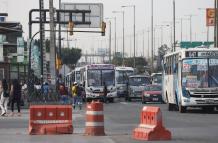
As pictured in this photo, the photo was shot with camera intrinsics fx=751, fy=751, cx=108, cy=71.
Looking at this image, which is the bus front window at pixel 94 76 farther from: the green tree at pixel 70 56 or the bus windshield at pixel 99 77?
the green tree at pixel 70 56

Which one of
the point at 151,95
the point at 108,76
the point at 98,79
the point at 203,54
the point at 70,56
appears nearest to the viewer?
the point at 203,54

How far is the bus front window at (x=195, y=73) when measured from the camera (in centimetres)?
3678

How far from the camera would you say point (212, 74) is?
121 feet

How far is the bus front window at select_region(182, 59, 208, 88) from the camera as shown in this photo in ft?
121

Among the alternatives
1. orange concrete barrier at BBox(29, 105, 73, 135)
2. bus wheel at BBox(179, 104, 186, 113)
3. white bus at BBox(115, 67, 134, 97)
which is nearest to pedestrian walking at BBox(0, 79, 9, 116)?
bus wheel at BBox(179, 104, 186, 113)

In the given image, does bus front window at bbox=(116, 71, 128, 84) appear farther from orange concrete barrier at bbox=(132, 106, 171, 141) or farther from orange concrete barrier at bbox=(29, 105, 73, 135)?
orange concrete barrier at bbox=(132, 106, 171, 141)

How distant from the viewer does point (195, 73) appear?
36750 millimetres

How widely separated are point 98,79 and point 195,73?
25.3m

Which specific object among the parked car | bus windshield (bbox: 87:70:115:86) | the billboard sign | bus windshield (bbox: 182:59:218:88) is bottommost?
the parked car

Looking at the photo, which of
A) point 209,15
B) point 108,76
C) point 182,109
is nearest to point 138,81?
point 108,76

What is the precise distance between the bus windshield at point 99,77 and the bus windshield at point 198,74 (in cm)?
2482

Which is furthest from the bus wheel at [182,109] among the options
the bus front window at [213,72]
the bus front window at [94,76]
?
the bus front window at [94,76]

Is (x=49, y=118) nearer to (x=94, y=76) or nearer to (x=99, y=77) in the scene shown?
(x=94, y=76)

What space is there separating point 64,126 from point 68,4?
44.0 metres
